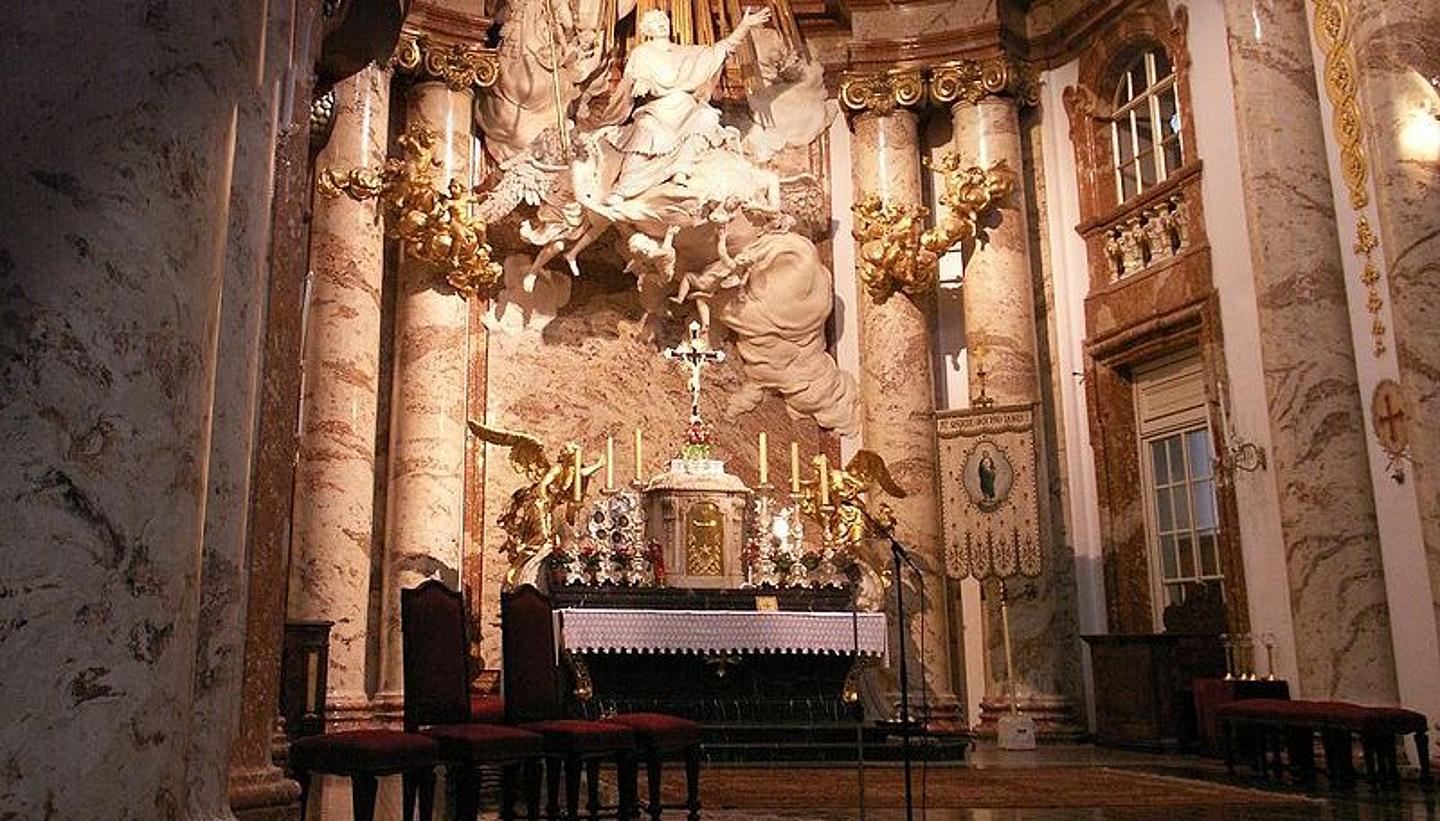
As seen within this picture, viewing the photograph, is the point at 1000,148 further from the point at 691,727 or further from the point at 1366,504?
the point at 691,727

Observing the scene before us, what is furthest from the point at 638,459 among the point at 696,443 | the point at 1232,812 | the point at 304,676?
the point at 1232,812

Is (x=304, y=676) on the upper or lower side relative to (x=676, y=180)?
lower

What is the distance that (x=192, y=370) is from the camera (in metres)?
2.44

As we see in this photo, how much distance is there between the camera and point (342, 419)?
32.2 feet

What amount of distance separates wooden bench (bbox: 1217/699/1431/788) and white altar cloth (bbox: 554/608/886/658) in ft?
8.53

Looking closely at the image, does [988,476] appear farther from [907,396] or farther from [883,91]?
[883,91]

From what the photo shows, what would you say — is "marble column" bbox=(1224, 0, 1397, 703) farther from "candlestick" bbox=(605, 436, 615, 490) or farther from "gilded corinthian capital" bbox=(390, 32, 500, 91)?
"gilded corinthian capital" bbox=(390, 32, 500, 91)

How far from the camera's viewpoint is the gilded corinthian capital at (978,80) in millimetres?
11633

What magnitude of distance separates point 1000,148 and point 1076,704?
4827mm

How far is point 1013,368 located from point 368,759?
25.1 feet

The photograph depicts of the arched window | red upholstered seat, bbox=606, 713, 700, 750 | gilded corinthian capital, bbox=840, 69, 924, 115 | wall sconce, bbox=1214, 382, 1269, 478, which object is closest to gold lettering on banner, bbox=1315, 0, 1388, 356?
wall sconce, bbox=1214, 382, 1269, 478

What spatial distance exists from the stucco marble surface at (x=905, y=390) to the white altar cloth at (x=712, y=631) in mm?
1474

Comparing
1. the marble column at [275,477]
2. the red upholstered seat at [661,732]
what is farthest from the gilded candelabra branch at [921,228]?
the marble column at [275,477]

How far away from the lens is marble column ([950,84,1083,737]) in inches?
416
